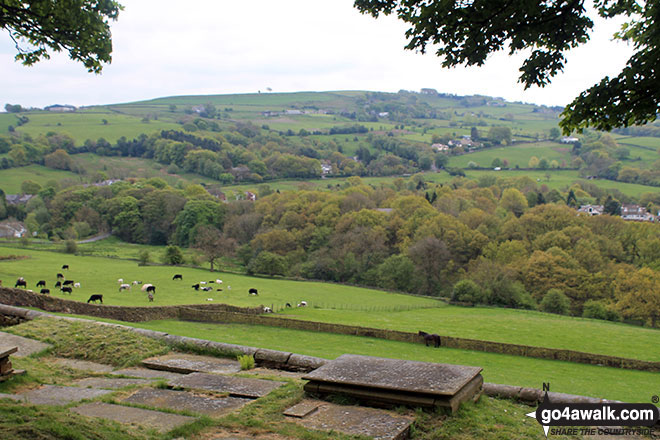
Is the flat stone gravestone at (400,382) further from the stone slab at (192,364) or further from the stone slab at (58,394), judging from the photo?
the stone slab at (58,394)

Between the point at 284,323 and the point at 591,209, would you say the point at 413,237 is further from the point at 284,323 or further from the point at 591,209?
the point at 284,323

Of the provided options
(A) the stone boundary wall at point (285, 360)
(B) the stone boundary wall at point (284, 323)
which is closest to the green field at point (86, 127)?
(B) the stone boundary wall at point (284, 323)

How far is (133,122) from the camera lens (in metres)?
198

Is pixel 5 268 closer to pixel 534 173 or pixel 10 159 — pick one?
pixel 10 159

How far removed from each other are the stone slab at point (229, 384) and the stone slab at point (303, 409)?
0.91m

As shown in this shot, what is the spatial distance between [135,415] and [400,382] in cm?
399

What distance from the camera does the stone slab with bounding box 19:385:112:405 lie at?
844cm

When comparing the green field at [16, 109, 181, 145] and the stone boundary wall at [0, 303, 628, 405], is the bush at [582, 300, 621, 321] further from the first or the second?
the green field at [16, 109, 181, 145]

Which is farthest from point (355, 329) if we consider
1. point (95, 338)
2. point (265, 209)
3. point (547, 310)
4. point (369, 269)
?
point (265, 209)

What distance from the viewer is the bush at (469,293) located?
57.3 m

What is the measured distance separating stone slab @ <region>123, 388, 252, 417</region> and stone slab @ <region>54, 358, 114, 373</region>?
100 inches

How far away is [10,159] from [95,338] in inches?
5719

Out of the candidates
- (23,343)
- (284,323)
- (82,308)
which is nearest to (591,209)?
(284,323)

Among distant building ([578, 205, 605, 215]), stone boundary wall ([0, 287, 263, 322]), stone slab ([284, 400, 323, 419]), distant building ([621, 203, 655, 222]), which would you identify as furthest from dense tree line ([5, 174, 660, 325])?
stone slab ([284, 400, 323, 419])
